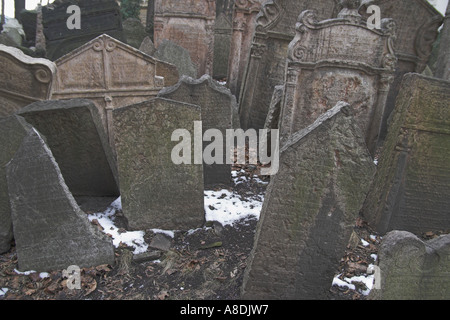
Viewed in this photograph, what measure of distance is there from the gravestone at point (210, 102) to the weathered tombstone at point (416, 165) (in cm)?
225

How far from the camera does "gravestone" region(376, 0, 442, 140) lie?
22.9 feet

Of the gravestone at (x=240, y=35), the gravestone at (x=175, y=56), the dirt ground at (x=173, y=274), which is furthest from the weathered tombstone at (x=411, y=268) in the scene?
the gravestone at (x=175, y=56)

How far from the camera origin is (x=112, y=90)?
5.79 metres

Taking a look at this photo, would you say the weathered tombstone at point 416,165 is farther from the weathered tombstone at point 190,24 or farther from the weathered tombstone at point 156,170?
the weathered tombstone at point 190,24

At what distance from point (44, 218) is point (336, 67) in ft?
15.0

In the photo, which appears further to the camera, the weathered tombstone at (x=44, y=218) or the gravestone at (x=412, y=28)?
the gravestone at (x=412, y=28)

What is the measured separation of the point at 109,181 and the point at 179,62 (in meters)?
4.83

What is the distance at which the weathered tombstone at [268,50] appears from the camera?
6395 millimetres

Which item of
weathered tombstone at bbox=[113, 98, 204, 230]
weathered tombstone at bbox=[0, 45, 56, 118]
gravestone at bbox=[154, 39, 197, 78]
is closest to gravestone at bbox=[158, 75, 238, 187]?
weathered tombstone at bbox=[113, 98, 204, 230]

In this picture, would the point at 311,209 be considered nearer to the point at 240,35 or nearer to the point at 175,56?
the point at 240,35

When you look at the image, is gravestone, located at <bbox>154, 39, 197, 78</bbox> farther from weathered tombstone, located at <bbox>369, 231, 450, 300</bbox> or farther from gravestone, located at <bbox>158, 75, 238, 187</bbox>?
weathered tombstone, located at <bbox>369, 231, 450, 300</bbox>

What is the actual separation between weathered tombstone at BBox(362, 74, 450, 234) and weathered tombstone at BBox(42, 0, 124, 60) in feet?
28.1

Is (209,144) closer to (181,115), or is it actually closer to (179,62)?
(181,115)

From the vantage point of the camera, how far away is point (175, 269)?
3521 millimetres
